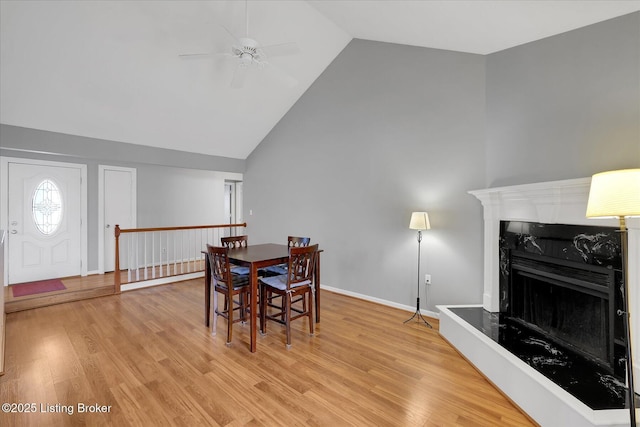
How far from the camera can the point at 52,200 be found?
497 centimetres

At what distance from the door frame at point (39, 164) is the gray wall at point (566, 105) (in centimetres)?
665

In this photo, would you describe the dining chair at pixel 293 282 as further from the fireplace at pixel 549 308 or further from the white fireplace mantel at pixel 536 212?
the white fireplace mantel at pixel 536 212

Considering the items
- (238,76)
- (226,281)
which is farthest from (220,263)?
(238,76)

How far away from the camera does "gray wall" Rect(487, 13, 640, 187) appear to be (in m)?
2.20

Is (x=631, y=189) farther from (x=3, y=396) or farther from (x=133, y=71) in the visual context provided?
A: (x=133, y=71)

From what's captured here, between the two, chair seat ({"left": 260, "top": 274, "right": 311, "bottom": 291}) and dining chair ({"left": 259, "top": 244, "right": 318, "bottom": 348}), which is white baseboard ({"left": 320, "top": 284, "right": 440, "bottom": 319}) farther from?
chair seat ({"left": 260, "top": 274, "right": 311, "bottom": 291})

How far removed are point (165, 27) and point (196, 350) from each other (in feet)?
12.0

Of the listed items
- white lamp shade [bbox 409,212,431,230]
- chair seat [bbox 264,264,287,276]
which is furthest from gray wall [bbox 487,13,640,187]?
chair seat [bbox 264,264,287,276]

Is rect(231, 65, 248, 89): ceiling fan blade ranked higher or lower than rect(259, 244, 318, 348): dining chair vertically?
higher

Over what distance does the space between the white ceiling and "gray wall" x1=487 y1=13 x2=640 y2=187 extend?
0.54 feet

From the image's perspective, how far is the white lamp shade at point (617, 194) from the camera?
135cm

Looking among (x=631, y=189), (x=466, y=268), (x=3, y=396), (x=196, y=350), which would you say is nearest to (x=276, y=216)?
(x=196, y=350)

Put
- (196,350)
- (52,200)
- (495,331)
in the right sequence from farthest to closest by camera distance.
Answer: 1. (52,200)
2. (196,350)
3. (495,331)

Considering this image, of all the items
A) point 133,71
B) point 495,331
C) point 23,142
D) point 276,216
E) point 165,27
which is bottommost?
point 495,331
